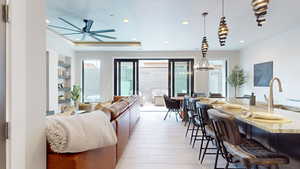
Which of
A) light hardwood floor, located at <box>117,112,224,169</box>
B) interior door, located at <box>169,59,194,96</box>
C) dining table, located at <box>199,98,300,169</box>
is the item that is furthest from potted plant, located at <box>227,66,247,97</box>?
dining table, located at <box>199,98,300,169</box>

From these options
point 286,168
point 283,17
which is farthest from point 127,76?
point 286,168

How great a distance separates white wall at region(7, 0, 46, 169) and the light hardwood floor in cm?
180

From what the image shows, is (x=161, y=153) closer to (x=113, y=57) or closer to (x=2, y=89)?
(x=2, y=89)

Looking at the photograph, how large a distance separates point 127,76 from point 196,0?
6.47m

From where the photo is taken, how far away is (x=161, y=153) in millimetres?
3535

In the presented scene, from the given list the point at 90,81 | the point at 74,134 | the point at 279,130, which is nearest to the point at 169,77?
the point at 90,81

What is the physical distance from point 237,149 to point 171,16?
3.84 meters

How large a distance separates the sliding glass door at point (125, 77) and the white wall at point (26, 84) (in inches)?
329

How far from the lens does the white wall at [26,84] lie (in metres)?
1.16

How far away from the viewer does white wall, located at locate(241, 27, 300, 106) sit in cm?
561

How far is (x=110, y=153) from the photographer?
8.32 ft

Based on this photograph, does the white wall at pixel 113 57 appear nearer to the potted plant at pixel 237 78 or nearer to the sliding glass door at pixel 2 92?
the potted plant at pixel 237 78

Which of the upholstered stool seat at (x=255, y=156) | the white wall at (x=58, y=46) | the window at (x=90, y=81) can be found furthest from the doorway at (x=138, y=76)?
the upholstered stool seat at (x=255, y=156)

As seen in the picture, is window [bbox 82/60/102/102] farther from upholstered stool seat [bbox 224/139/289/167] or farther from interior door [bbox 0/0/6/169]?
interior door [bbox 0/0/6/169]
